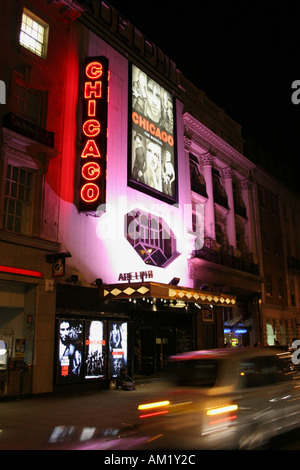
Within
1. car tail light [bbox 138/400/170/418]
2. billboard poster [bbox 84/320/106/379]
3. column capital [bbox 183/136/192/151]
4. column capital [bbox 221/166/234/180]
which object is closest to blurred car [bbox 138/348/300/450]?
car tail light [bbox 138/400/170/418]

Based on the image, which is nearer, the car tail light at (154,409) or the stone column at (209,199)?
the car tail light at (154,409)

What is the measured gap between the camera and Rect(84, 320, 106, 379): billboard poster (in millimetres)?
16812

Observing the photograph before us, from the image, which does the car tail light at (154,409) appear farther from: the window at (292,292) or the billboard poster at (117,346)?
the window at (292,292)

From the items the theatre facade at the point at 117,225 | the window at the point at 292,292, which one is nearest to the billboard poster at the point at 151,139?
the theatre facade at the point at 117,225

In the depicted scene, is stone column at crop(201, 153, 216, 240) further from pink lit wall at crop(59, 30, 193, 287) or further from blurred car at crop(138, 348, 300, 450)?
blurred car at crop(138, 348, 300, 450)

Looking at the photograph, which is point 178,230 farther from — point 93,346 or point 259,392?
point 259,392

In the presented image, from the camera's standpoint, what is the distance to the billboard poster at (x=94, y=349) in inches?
662

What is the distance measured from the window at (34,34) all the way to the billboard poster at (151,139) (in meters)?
5.41

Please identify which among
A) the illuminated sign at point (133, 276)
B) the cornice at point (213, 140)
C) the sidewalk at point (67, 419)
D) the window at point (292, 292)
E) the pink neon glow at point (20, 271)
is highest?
the cornice at point (213, 140)

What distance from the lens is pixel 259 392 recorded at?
7008 mm

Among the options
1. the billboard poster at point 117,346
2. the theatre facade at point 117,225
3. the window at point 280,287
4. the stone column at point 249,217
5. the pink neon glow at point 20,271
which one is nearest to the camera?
the pink neon glow at point 20,271

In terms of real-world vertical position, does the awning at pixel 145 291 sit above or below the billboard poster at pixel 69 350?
above

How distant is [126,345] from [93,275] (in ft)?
12.5

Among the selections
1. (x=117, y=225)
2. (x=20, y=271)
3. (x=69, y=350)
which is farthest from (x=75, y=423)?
(x=117, y=225)
